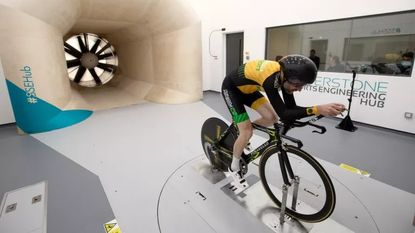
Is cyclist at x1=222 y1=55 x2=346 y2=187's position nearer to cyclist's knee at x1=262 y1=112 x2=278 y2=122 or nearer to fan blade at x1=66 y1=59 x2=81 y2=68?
cyclist's knee at x1=262 y1=112 x2=278 y2=122

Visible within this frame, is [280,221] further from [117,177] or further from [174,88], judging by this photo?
[174,88]

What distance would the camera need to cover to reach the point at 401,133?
365 cm

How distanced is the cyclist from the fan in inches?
276

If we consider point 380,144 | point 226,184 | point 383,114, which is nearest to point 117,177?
point 226,184

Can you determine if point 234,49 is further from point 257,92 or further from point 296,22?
point 257,92

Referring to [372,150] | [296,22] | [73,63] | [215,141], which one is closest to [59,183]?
[215,141]

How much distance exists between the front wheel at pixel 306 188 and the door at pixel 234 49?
428cm

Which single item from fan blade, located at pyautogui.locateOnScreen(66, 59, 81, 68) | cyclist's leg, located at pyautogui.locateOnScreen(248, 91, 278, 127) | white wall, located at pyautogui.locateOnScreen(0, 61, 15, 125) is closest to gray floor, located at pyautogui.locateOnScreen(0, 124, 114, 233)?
white wall, located at pyautogui.locateOnScreen(0, 61, 15, 125)

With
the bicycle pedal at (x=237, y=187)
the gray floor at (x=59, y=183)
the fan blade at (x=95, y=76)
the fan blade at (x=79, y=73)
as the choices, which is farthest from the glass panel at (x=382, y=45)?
the fan blade at (x=79, y=73)

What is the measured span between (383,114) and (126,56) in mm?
7223

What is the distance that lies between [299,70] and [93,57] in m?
7.81

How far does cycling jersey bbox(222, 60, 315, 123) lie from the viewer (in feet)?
5.02

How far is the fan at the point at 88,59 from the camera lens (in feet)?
24.1

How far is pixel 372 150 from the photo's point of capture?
10.1ft
